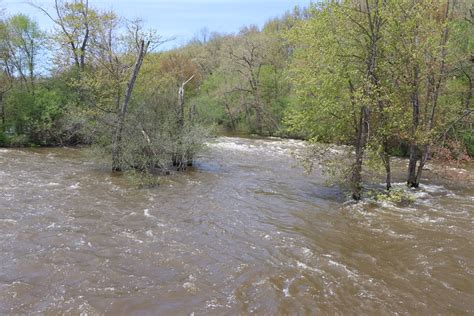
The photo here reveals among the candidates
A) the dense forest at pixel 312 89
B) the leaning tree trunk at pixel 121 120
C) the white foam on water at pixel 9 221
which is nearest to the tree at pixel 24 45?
the dense forest at pixel 312 89

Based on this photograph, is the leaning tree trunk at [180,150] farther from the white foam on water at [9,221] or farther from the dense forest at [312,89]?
the white foam on water at [9,221]

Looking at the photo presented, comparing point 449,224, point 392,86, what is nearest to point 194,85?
point 392,86

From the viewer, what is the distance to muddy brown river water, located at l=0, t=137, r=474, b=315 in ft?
24.4

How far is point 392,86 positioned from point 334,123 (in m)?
2.42

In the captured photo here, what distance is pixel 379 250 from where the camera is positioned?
1016 centimetres

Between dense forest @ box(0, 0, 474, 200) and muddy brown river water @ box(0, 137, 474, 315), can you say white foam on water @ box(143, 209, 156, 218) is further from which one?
dense forest @ box(0, 0, 474, 200)

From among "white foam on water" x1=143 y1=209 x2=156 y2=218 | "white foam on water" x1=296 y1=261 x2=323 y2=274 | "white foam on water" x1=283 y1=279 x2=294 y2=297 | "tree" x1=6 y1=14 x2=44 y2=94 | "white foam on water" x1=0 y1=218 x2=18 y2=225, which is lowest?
"white foam on water" x1=283 y1=279 x2=294 y2=297

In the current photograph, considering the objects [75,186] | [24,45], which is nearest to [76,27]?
[24,45]

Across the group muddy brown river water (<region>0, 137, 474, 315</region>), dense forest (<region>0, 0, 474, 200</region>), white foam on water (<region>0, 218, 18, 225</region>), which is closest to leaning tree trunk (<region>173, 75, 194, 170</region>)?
dense forest (<region>0, 0, 474, 200</region>)

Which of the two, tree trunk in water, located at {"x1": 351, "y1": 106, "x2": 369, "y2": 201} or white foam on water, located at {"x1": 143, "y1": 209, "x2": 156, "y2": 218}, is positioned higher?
tree trunk in water, located at {"x1": 351, "y1": 106, "x2": 369, "y2": 201}

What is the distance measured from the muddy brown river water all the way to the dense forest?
2.27 metres

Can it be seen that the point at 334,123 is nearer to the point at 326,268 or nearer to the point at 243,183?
the point at 243,183

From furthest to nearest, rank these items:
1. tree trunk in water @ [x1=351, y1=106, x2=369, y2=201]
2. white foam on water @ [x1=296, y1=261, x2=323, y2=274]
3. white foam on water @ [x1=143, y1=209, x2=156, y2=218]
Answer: tree trunk in water @ [x1=351, y1=106, x2=369, y2=201], white foam on water @ [x1=143, y1=209, x2=156, y2=218], white foam on water @ [x1=296, y1=261, x2=323, y2=274]

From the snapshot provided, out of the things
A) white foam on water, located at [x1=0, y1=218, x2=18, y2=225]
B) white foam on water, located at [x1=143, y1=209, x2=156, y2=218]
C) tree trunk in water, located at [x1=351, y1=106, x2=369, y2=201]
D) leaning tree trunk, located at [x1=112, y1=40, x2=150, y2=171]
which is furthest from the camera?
leaning tree trunk, located at [x1=112, y1=40, x2=150, y2=171]
